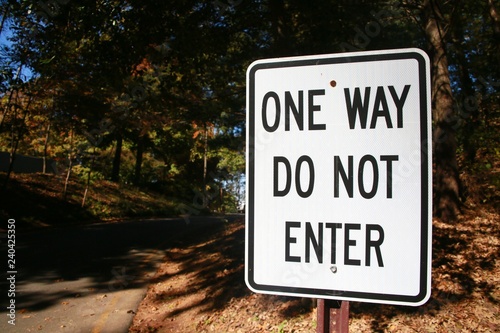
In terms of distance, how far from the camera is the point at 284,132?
180 cm

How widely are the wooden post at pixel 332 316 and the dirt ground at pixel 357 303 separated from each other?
12.7 ft

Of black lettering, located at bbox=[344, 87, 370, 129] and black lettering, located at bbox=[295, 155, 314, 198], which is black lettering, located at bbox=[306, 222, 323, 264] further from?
black lettering, located at bbox=[344, 87, 370, 129]

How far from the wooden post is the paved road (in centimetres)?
528

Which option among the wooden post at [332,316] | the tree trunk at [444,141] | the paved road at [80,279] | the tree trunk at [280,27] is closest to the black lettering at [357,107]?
the wooden post at [332,316]

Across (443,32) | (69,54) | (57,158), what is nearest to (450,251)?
(443,32)

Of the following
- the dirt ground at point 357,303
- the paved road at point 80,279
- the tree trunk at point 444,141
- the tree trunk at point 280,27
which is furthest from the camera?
the tree trunk at point 444,141

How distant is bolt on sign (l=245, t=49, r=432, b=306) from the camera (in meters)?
1.64

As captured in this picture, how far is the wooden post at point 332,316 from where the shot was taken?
1.70 metres

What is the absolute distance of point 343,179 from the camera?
171 cm

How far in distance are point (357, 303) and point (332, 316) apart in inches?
179

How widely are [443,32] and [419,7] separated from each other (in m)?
0.87

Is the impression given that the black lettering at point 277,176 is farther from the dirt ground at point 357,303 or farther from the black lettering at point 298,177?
the dirt ground at point 357,303

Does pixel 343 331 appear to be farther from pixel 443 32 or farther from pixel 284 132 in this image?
pixel 443 32

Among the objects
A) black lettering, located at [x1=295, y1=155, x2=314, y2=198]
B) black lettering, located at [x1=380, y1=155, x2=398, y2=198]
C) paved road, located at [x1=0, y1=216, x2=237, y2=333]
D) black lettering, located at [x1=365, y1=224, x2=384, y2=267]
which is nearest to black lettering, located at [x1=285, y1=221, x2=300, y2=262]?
black lettering, located at [x1=295, y1=155, x2=314, y2=198]
